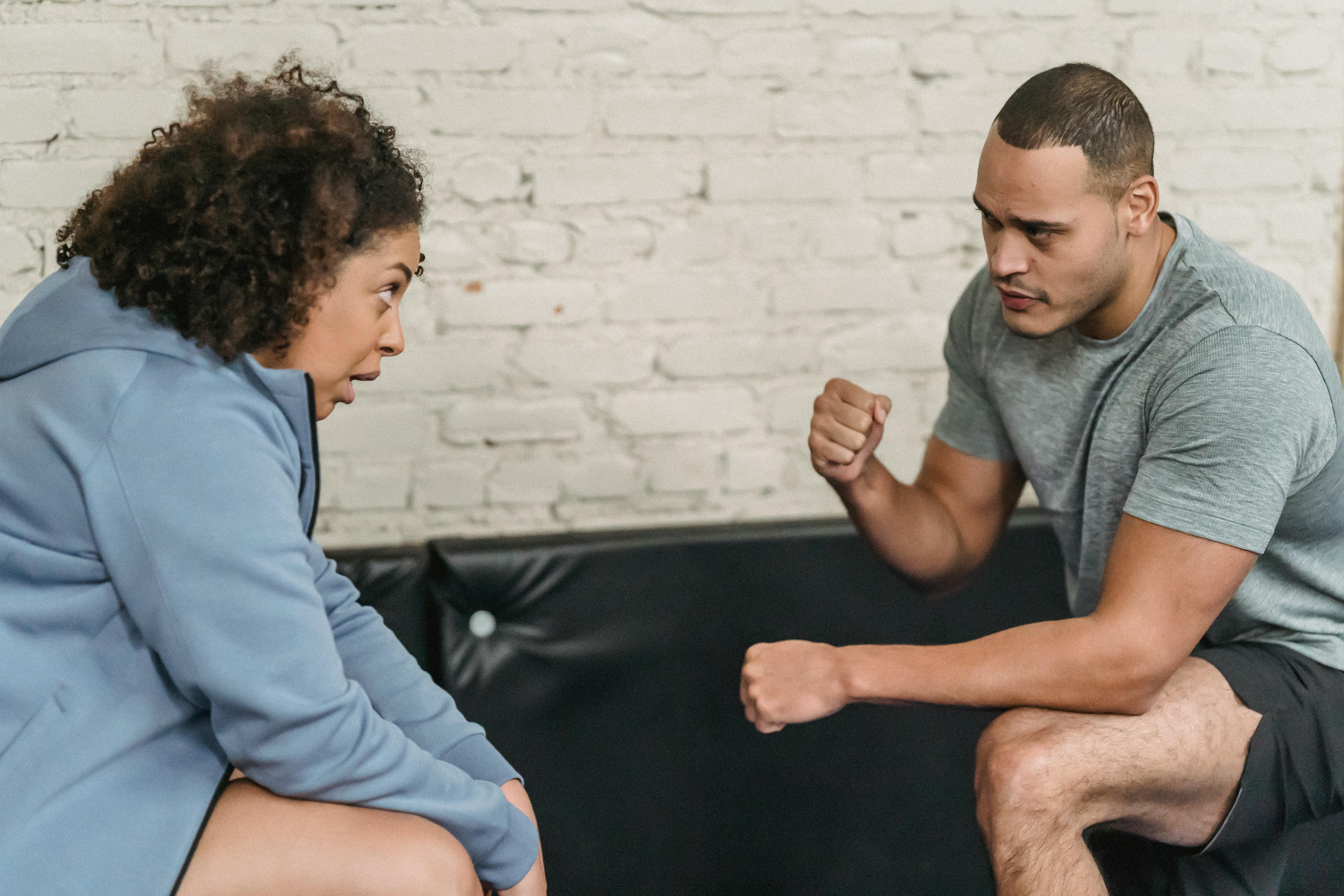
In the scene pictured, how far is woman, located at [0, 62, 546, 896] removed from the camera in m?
0.81

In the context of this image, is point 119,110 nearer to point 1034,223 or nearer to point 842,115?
point 842,115

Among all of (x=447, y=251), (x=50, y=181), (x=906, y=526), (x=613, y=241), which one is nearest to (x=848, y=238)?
(x=613, y=241)

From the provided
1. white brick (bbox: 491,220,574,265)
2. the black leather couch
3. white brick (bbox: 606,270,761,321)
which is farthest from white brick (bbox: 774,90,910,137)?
the black leather couch

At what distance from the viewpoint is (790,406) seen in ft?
5.16

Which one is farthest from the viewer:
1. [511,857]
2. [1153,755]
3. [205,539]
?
[1153,755]

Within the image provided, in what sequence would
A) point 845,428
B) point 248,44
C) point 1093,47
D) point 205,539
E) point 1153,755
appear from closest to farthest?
point 205,539
point 1153,755
point 845,428
point 248,44
point 1093,47

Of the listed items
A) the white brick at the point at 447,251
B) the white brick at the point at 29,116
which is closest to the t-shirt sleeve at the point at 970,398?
the white brick at the point at 447,251

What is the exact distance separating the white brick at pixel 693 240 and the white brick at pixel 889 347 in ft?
0.66

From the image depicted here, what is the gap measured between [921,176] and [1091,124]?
449 mm

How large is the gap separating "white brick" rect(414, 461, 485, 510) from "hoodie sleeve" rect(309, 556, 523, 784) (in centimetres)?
39

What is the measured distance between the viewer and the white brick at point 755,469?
1.58 m

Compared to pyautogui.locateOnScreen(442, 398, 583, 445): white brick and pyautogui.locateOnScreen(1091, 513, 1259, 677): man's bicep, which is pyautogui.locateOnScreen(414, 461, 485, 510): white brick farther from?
pyautogui.locateOnScreen(1091, 513, 1259, 677): man's bicep

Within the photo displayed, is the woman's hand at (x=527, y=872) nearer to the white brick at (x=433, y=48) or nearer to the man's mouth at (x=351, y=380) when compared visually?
the man's mouth at (x=351, y=380)

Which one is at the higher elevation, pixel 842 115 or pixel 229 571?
pixel 842 115
